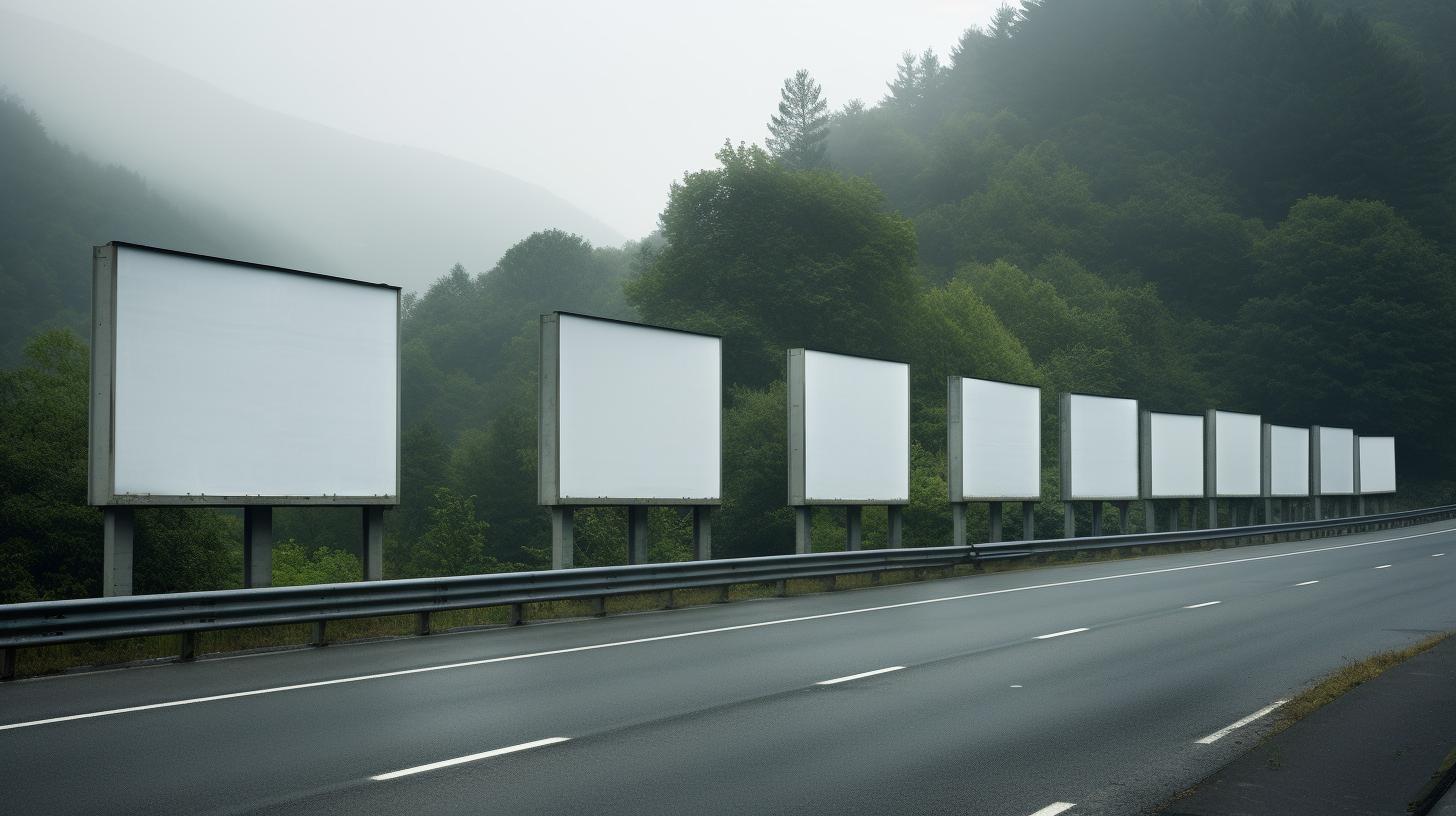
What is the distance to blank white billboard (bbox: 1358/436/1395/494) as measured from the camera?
203 feet

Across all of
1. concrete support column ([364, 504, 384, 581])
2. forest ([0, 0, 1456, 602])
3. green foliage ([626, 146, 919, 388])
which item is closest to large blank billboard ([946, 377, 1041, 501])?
forest ([0, 0, 1456, 602])

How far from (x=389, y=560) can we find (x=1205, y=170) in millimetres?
78408

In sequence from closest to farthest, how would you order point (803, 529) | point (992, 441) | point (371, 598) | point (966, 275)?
point (371, 598) < point (803, 529) < point (992, 441) < point (966, 275)

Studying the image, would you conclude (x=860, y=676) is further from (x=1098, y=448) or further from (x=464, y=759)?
(x=1098, y=448)

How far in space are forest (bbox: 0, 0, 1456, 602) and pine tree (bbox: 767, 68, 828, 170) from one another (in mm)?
260

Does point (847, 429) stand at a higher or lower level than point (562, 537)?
higher

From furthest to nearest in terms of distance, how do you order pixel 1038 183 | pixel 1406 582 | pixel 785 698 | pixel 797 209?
pixel 1038 183
pixel 797 209
pixel 1406 582
pixel 785 698

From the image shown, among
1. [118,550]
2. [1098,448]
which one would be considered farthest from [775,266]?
[118,550]

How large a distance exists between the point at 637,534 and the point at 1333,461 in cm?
4916

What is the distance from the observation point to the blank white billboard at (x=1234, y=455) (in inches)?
1769

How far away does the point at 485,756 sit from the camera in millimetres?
7418

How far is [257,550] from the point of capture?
1506cm

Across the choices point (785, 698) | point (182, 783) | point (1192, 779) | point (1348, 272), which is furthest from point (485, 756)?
point (1348, 272)

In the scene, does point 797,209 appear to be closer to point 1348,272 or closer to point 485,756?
point 1348,272
